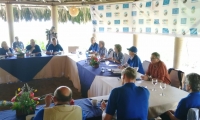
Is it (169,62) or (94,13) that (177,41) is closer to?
(169,62)

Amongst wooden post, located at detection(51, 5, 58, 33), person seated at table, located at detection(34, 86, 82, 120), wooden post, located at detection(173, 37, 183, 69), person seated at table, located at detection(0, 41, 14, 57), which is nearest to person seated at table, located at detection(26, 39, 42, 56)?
person seated at table, located at detection(0, 41, 14, 57)

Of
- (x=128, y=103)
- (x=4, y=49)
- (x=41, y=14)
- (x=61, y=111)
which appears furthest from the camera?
(x=41, y=14)

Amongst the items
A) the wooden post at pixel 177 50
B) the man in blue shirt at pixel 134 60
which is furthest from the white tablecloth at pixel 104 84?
the wooden post at pixel 177 50

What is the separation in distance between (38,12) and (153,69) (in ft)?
20.2

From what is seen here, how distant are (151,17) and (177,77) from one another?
7.51 ft

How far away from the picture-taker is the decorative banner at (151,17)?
4.15 m

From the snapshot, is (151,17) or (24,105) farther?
(151,17)

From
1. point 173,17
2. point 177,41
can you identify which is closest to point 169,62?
point 177,41

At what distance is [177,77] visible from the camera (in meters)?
3.60

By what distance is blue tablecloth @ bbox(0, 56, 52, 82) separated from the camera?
5.48 metres

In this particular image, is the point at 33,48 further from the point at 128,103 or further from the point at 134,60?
the point at 128,103

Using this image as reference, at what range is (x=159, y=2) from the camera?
4984 mm

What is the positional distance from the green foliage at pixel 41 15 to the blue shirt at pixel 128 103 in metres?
6.97

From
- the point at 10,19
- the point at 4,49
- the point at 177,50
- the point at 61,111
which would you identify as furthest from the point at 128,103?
the point at 10,19
